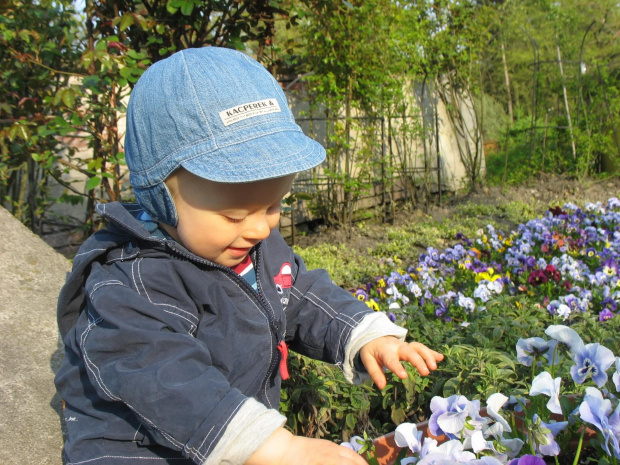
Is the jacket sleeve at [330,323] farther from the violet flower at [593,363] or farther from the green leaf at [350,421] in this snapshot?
the violet flower at [593,363]

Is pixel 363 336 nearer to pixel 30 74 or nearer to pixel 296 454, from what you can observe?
pixel 296 454

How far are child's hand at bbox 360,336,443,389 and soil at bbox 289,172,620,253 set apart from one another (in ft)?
12.2

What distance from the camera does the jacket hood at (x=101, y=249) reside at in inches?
53.8

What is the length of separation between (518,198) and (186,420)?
7010 mm

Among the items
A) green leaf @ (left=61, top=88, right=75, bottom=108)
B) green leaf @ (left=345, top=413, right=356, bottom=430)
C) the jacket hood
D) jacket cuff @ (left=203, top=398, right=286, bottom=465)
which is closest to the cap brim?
the jacket hood

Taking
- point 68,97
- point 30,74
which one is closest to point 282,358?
point 68,97

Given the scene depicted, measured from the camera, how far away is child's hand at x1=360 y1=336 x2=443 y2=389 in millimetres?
1400

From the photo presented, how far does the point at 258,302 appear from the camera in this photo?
1521 mm

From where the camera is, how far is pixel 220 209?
1.29 meters

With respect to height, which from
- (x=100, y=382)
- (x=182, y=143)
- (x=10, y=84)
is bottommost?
(x=100, y=382)

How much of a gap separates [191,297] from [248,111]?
0.48 meters

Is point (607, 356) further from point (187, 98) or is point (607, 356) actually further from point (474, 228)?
point (474, 228)

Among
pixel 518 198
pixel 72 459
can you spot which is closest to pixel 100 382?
pixel 72 459

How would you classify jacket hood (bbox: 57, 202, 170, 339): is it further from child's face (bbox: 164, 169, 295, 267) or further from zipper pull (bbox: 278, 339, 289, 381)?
zipper pull (bbox: 278, 339, 289, 381)
